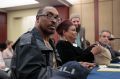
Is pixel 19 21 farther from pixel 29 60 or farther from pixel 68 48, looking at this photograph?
pixel 29 60

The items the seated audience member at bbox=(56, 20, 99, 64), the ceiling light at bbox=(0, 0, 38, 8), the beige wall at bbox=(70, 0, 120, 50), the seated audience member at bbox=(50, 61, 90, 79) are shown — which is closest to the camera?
the seated audience member at bbox=(50, 61, 90, 79)

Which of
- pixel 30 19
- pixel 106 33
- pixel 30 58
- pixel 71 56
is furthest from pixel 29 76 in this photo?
pixel 30 19

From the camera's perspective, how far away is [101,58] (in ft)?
6.58

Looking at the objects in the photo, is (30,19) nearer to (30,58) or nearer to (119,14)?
(119,14)

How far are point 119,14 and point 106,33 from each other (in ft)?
12.0

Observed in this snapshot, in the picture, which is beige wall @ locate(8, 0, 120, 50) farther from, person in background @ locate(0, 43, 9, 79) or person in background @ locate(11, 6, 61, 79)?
person in background @ locate(11, 6, 61, 79)

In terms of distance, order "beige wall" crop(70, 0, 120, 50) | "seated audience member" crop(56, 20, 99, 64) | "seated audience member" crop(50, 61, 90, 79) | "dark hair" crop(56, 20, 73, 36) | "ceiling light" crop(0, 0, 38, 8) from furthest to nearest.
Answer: "ceiling light" crop(0, 0, 38, 8) < "beige wall" crop(70, 0, 120, 50) < "dark hair" crop(56, 20, 73, 36) < "seated audience member" crop(56, 20, 99, 64) < "seated audience member" crop(50, 61, 90, 79)

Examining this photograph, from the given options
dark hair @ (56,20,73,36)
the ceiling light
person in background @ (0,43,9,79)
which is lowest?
person in background @ (0,43,9,79)

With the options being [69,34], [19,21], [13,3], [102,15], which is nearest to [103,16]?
[102,15]

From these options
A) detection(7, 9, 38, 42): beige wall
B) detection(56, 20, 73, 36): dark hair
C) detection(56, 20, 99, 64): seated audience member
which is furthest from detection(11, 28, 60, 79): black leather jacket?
detection(7, 9, 38, 42): beige wall

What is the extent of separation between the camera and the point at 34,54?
939 mm

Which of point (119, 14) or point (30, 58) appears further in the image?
point (119, 14)

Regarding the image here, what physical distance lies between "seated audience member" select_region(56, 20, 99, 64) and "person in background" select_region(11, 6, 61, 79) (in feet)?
2.76

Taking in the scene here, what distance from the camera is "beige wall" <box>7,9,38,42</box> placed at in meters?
7.79
